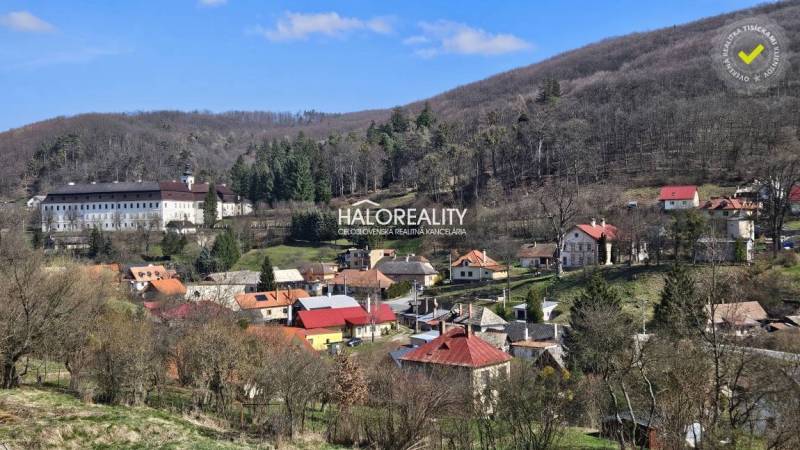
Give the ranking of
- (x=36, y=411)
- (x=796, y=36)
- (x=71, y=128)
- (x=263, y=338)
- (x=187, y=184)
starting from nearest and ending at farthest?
(x=36, y=411) → (x=263, y=338) → (x=187, y=184) → (x=796, y=36) → (x=71, y=128)

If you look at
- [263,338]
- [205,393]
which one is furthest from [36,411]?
[263,338]

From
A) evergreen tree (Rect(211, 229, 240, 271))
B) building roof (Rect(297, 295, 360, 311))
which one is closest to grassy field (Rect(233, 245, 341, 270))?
evergreen tree (Rect(211, 229, 240, 271))

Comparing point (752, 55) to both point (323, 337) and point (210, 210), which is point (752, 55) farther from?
point (323, 337)

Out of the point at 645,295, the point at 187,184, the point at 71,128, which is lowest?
the point at 645,295

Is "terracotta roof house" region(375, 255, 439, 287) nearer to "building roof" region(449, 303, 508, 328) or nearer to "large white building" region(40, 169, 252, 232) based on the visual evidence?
"building roof" region(449, 303, 508, 328)

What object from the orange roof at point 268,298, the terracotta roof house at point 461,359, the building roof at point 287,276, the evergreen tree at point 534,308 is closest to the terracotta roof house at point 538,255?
the evergreen tree at point 534,308

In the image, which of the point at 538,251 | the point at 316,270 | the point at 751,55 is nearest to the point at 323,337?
the point at 316,270

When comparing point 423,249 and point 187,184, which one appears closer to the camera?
point 423,249

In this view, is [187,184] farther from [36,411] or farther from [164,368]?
[36,411]
